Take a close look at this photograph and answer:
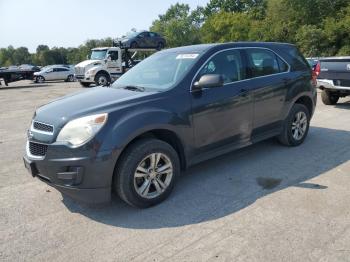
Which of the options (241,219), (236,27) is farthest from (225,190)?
(236,27)

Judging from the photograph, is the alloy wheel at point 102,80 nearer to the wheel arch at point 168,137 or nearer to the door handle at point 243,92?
the door handle at point 243,92

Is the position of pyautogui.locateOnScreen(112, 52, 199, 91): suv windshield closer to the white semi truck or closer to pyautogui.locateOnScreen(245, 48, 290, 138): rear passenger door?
pyautogui.locateOnScreen(245, 48, 290, 138): rear passenger door

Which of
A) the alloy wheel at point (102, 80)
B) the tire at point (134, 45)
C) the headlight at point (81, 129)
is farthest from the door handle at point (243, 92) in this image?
the tire at point (134, 45)

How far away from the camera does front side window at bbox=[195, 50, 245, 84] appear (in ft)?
15.7

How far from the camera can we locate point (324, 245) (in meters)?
3.22

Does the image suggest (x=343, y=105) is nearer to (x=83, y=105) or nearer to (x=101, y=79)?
(x=83, y=105)

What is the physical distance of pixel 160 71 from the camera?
4.93 m

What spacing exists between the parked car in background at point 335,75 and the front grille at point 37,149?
7745 mm

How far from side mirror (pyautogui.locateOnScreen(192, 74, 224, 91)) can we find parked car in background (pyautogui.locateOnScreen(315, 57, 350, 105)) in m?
5.93

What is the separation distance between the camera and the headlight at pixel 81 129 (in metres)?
3.71

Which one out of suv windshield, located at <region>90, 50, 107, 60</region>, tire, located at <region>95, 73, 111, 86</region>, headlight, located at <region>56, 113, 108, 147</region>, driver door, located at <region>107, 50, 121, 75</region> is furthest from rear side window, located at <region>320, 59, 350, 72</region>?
suv windshield, located at <region>90, 50, 107, 60</region>

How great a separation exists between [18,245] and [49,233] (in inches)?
11.9

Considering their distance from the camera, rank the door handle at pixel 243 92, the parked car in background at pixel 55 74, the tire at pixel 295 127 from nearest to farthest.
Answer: the door handle at pixel 243 92 < the tire at pixel 295 127 < the parked car in background at pixel 55 74

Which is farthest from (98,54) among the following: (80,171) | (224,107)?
(80,171)
